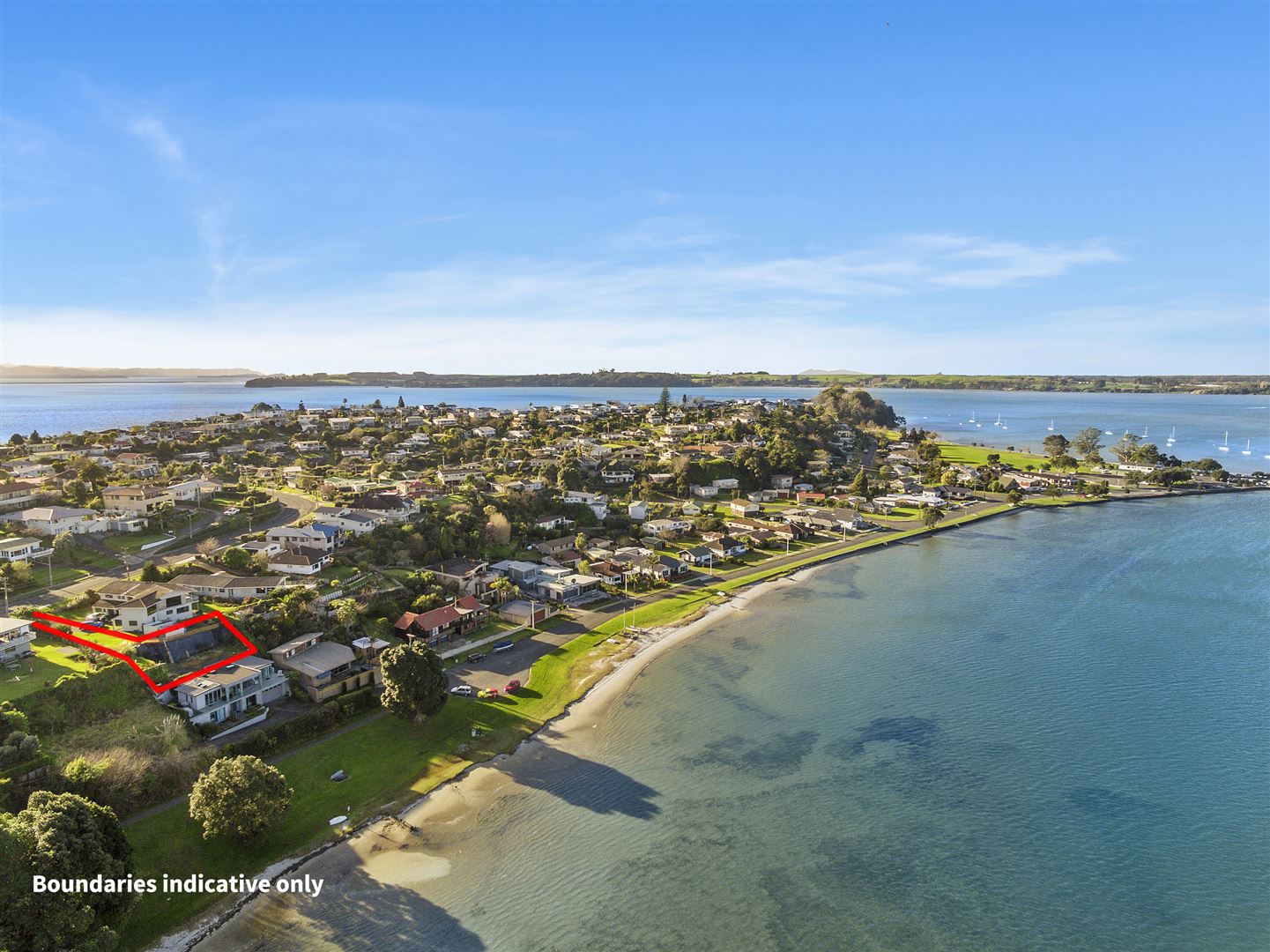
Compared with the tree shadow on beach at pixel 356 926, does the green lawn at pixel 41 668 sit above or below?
above

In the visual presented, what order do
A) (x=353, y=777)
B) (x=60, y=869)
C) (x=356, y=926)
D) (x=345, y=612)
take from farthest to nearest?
(x=345, y=612) < (x=353, y=777) < (x=356, y=926) < (x=60, y=869)

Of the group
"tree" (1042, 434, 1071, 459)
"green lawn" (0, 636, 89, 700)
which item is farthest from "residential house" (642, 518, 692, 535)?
"tree" (1042, 434, 1071, 459)

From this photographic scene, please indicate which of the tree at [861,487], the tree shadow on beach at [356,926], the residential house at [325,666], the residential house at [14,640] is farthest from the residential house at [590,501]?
the tree shadow on beach at [356,926]

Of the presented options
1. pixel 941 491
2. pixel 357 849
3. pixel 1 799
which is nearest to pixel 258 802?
pixel 357 849

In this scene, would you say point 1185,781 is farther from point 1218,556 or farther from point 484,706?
point 1218,556

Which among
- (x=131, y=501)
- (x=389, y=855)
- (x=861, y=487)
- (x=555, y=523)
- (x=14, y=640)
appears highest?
(x=131, y=501)

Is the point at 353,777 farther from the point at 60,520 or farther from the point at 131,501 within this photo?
the point at 131,501

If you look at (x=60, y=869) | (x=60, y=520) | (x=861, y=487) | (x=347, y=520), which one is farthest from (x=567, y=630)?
(x=861, y=487)

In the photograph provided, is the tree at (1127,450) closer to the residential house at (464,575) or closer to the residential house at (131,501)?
the residential house at (464,575)
